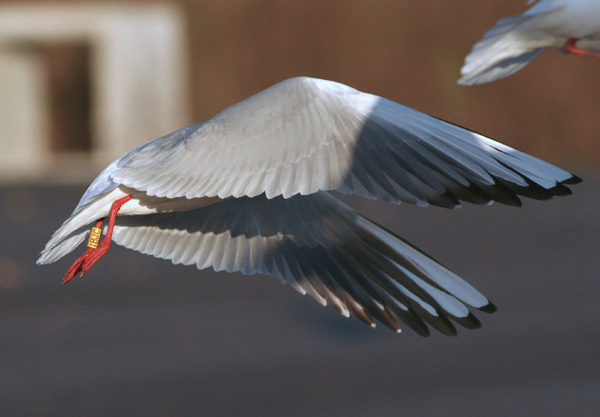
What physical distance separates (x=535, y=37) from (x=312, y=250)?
0.96m

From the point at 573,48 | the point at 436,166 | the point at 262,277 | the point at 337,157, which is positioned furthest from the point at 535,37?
the point at 262,277

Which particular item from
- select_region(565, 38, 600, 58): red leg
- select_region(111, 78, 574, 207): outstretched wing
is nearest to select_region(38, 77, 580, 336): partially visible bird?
select_region(111, 78, 574, 207): outstretched wing

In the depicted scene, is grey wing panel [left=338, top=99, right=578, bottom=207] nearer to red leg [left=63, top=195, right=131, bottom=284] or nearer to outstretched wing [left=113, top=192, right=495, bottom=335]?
outstretched wing [left=113, top=192, right=495, bottom=335]

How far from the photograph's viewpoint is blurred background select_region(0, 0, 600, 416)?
3713 millimetres

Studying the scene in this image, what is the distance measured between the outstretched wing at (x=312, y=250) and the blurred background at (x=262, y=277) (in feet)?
4.62

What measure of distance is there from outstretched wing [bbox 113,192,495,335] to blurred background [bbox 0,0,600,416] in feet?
4.62

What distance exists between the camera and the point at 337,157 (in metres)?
1.77

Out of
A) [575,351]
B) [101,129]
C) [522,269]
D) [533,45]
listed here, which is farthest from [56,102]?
[533,45]

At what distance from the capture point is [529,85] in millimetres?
9297

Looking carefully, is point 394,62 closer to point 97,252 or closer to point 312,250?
point 312,250

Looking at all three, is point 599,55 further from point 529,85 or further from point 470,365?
point 529,85

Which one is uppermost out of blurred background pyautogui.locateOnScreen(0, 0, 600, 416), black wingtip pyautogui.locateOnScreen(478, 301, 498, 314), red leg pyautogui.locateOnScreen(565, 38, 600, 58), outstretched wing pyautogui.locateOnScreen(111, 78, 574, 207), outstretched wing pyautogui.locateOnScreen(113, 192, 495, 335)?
red leg pyautogui.locateOnScreen(565, 38, 600, 58)

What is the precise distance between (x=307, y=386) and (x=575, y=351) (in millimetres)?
1517

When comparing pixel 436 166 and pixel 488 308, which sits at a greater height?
pixel 436 166
